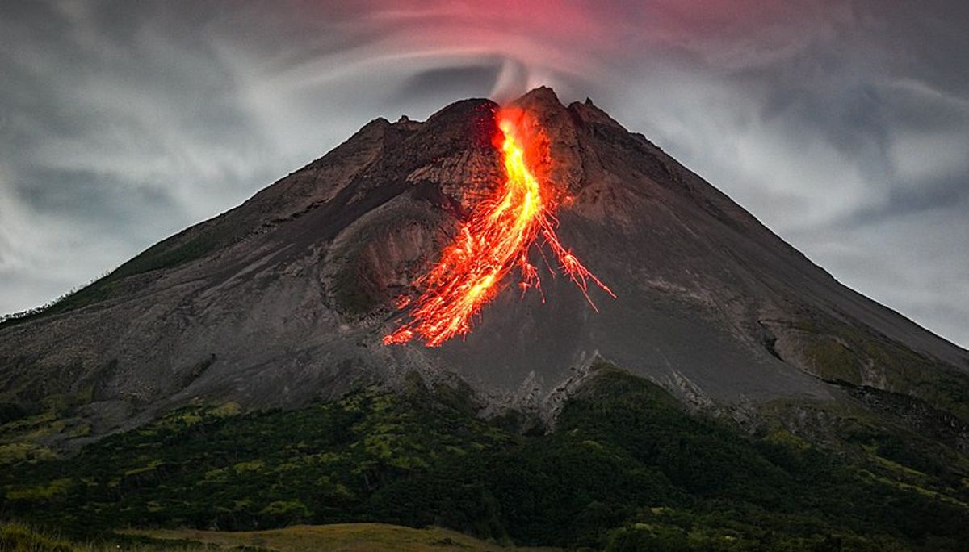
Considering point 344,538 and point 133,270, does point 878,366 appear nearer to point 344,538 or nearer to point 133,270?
point 344,538

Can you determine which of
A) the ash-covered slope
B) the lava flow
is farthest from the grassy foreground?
the lava flow

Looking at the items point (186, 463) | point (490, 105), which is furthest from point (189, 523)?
point (490, 105)

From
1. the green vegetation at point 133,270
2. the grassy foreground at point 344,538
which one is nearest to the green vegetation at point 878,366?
the grassy foreground at point 344,538

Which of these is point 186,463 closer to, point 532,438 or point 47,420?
point 47,420

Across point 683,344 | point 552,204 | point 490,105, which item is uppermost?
point 490,105

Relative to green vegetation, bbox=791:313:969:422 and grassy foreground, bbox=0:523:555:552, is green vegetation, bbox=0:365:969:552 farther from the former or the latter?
green vegetation, bbox=791:313:969:422

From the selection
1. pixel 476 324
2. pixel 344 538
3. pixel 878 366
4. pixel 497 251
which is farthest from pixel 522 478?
pixel 497 251
